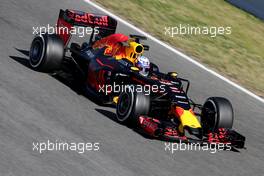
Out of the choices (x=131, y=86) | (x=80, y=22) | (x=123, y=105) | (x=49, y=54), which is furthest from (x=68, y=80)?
(x=131, y=86)

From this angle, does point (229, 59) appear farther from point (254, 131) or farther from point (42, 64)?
point (42, 64)

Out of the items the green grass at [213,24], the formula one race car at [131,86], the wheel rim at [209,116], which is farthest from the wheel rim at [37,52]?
the green grass at [213,24]

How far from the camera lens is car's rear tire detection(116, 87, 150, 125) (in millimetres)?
11477

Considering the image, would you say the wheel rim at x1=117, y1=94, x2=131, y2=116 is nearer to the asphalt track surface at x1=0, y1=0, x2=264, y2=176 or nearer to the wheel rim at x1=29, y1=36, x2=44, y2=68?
the asphalt track surface at x1=0, y1=0, x2=264, y2=176

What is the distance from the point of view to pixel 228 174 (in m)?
10.8

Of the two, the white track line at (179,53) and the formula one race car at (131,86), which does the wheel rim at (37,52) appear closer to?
the formula one race car at (131,86)

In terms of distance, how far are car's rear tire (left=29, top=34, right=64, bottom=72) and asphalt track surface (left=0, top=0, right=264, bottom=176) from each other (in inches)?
7.3

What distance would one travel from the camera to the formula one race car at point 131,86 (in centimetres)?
1159

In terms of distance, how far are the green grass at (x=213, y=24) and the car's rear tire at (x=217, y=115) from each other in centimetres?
407

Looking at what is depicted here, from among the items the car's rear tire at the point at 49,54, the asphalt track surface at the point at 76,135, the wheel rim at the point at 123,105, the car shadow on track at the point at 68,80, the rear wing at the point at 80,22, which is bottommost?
the asphalt track surface at the point at 76,135

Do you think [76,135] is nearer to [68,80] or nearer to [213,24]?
[68,80]

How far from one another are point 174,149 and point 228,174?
0.95 metres

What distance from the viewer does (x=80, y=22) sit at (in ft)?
46.5

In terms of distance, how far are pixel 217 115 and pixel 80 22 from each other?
351 centimetres
